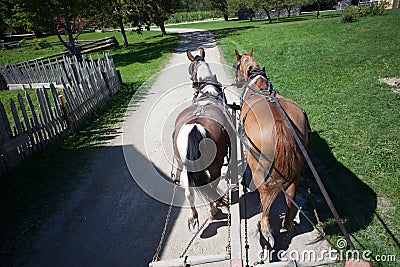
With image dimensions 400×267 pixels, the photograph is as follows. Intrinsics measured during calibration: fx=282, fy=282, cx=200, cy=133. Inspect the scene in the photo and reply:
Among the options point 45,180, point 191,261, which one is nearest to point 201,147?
point 191,261

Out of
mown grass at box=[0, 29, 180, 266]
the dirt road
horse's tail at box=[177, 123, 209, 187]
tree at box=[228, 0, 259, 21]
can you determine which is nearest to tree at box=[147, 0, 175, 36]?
tree at box=[228, 0, 259, 21]

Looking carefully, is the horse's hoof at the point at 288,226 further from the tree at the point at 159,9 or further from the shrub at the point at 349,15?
the tree at the point at 159,9

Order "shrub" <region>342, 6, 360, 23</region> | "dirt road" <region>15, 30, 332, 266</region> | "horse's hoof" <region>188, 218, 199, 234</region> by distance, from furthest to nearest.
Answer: "shrub" <region>342, 6, 360, 23</region> → "horse's hoof" <region>188, 218, 199, 234</region> → "dirt road" <region>15, 30, 332, 266</region>

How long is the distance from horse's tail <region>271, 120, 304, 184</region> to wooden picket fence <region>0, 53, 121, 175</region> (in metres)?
5.60

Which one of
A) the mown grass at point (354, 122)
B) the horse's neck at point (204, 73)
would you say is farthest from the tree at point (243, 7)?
the horse's neck at point (204, 73)

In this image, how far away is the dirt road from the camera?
3.91 m

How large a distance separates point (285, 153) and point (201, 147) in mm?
1046

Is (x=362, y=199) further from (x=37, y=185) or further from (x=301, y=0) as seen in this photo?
(x=301, y=0)

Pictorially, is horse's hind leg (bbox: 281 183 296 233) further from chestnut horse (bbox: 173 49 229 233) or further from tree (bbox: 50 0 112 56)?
tree (bbox: 50 0 112 56)

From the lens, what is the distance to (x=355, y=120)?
23.2 feet

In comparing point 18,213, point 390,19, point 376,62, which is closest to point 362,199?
point 18,213

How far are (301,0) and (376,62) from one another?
26.4m

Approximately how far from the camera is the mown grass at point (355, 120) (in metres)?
4.08

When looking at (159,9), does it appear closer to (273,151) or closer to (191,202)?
(191,202)
